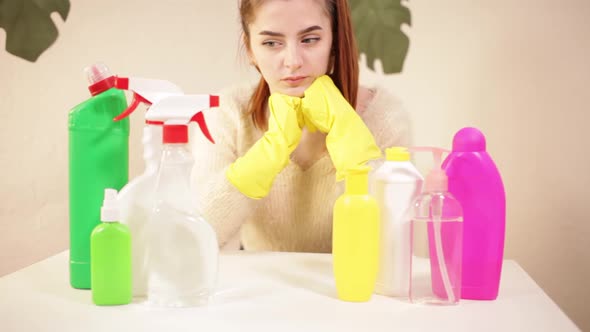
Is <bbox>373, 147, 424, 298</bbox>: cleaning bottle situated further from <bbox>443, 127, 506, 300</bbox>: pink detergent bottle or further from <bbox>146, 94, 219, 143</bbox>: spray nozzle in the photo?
<bbox>146, 94, 219, 143</bbox>: spray nozzle

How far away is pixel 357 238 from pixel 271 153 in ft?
0.99

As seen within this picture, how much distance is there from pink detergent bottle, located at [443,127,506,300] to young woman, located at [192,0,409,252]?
0.28m

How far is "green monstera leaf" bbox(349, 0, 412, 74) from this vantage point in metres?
1.49

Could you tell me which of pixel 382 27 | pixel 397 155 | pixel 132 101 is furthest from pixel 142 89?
pixel 382 27

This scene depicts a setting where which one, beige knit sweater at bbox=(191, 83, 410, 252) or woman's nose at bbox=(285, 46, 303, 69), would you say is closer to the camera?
woman's nose at bbox=(285, 46, 303, 69)

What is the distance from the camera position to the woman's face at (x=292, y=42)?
1.18 meters

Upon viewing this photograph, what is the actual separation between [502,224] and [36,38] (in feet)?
4.44

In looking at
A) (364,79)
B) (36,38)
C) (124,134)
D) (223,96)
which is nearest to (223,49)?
(223,96)

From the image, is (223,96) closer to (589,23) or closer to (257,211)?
(257,211)

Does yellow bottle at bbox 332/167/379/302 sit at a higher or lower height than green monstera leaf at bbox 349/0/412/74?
lower

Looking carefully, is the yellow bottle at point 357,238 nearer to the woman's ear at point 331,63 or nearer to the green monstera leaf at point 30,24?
the woman's ear at point 331,63

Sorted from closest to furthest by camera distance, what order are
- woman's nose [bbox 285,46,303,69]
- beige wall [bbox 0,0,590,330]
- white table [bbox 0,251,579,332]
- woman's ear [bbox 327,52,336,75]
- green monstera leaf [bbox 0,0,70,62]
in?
white table [bbox 0,251,579,332]
woman's nose [bbox 285,46,303,69]
woman's ear [bbox 327,52,336,75]
beige wall [bbox 0,0,590,330]
green monstera leaf [bbox 0,0,70,62]

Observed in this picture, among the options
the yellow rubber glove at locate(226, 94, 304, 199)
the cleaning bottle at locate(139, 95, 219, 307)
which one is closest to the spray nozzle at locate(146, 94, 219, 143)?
the cleaning bottle at locate(139, 95, 219, 307)

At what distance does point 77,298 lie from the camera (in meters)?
0.85
